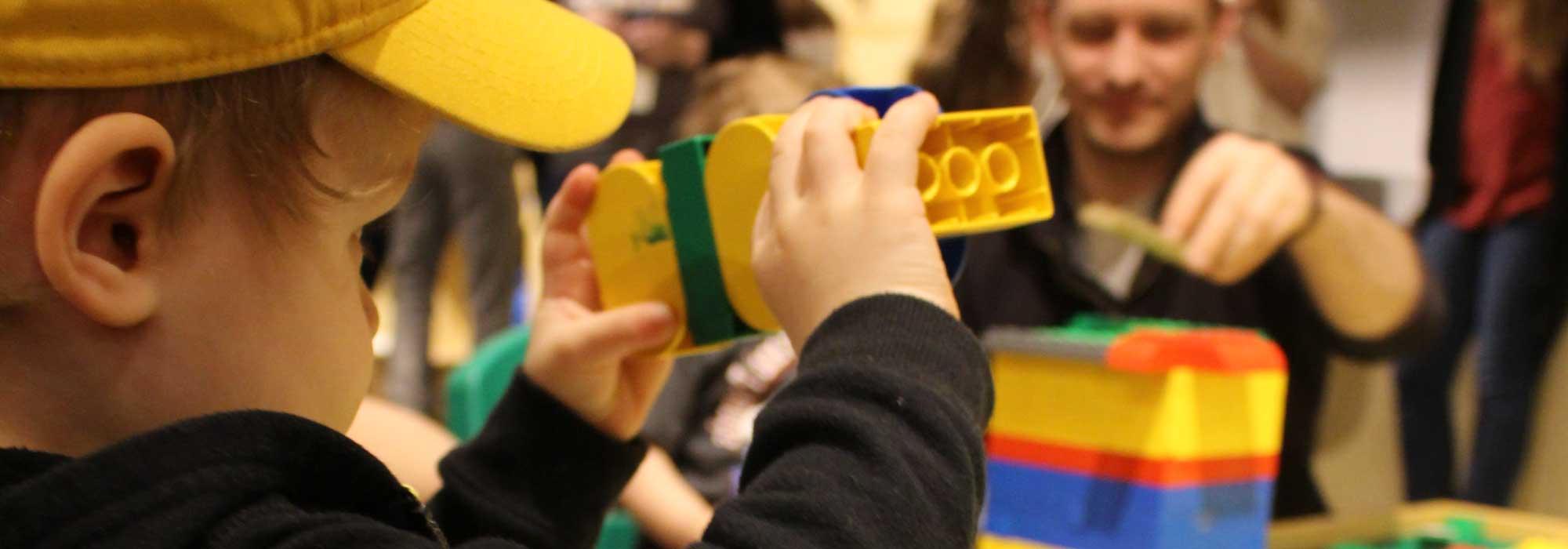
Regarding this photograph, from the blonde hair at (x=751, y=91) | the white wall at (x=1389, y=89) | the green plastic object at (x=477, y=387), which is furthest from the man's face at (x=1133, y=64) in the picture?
the white wall at (x=1389, y=89)

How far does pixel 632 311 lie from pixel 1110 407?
0.26m

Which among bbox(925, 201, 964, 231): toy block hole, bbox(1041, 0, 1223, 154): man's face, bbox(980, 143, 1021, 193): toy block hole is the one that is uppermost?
bbox(980, 143, 1021, 193): toy block hole

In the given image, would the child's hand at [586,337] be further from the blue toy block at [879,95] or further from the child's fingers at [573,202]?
the blue toy block at [879,95]

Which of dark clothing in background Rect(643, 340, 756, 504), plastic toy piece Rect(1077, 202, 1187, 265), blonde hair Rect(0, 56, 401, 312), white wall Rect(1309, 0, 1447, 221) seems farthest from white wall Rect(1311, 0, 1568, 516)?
blonde hair Rect(0, 56, 401, 312)

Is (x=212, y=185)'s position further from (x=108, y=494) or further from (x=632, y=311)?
(x=632, y=311)

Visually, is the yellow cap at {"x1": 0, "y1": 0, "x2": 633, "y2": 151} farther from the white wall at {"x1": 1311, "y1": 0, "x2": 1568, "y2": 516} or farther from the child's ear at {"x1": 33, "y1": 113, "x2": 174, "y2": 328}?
the white wall at {"x1": 1311, "y1": 0, "x2": 1568, "y2": 516}

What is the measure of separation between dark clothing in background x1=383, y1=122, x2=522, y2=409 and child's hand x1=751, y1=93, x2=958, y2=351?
1.58 m

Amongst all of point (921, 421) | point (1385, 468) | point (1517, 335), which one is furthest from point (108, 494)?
point (1517, 335)

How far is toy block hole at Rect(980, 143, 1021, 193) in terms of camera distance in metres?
0.49

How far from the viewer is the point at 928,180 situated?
473 millimetres

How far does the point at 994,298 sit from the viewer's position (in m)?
1.13

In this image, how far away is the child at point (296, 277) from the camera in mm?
360

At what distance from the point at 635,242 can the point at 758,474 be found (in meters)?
0.20

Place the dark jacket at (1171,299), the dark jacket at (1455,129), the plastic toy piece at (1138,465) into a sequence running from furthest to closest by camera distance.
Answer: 1. the dark jacket at (1455,129)
2. the dark jacket at (1171,299)
3. the plastic toy piece at (1138,465)
